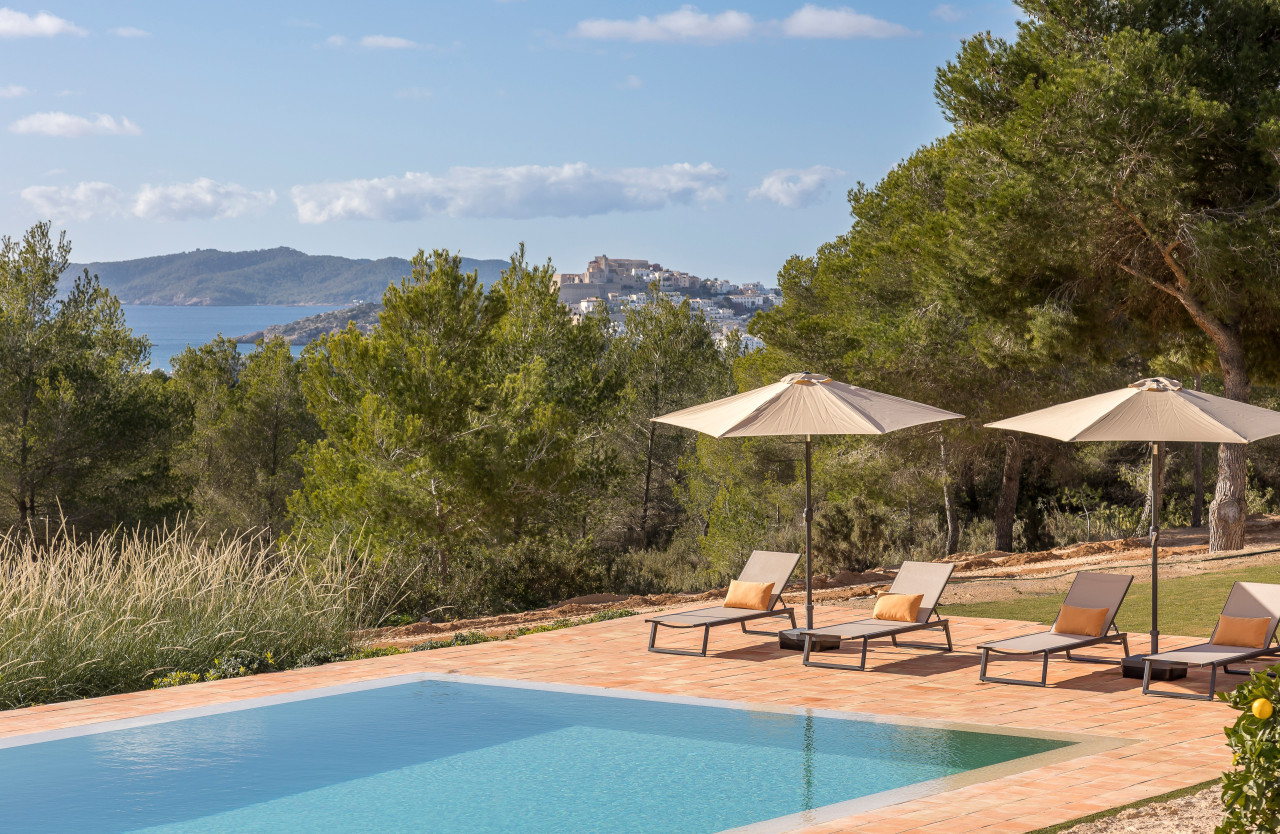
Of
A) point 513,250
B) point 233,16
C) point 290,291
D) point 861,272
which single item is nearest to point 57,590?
point 233,16

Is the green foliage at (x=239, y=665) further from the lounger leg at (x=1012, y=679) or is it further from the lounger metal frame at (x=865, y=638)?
the lounger leg at (x=1012, y=679)

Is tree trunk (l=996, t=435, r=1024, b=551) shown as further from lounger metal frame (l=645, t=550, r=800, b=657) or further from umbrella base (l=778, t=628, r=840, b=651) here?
umbrella base (l=778, t=628, r=840, b=651)

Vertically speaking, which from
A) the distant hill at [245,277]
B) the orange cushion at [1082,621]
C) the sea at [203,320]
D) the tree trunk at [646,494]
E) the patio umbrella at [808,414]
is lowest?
the tree trunk at [646,494]

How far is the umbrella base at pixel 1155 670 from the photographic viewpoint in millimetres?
8148

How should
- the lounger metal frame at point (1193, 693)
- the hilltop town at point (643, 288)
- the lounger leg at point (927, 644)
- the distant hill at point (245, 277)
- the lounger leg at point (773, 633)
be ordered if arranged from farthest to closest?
the distant hill at point (245, 277) → the hilltop town at point (643, 288) → the lounger leg at point (773, 633) → the lounger leg at point (927, 644) → the lounger metal frame at point (1193, 693)

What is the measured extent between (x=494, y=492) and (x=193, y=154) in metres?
27.9

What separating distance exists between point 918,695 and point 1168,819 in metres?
3.22

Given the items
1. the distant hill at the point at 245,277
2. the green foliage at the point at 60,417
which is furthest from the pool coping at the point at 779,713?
the distant hill at the point at 245,277

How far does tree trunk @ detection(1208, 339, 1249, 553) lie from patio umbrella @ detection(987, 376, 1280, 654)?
7487 millimetres

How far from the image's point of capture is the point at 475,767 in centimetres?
706

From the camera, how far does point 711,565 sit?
86.5 feet

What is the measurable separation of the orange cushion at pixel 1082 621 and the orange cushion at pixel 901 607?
124 cm

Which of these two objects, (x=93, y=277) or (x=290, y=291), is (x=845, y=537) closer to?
(x=93, y=277)

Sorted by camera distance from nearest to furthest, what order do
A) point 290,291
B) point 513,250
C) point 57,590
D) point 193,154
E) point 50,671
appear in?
point 50,671 → point 57,590 → point 513,250 → point 193,154 → point 290,291
